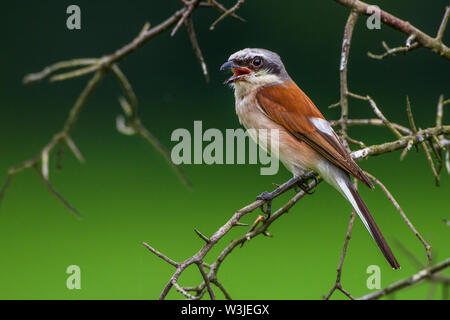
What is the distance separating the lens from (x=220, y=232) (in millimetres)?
2453

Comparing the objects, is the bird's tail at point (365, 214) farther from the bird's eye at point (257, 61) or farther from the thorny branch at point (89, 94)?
the thorny branch at point (89, 94)

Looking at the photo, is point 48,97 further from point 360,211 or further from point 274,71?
point 360,211

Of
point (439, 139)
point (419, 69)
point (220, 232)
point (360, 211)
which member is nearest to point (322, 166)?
point (360, 211)

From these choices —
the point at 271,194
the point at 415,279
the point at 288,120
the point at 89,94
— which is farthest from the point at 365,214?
the point at 89,94

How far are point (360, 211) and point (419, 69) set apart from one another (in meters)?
6.44

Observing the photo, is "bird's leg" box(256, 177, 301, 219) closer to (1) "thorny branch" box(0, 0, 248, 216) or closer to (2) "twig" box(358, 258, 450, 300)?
(1) "thorny branch" box(0, 0, 248, 216)

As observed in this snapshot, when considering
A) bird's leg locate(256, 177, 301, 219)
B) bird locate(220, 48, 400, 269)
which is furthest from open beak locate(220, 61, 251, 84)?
bird's leg locate(256, 177, 301, 219)

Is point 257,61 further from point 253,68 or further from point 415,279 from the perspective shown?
point 415,279

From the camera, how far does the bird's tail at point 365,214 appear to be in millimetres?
2857

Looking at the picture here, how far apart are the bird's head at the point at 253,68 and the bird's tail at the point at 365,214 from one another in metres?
0.79

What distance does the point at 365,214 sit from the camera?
3049mm

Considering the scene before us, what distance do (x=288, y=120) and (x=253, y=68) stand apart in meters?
0.38

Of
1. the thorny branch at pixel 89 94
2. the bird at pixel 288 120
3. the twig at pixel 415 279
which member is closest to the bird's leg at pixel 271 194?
the bird at pixel 288 120

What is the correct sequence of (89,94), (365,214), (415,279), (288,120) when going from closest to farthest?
(415,279) < (89,94) < (365,214) < (288,120)
